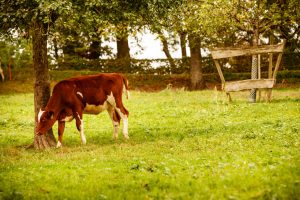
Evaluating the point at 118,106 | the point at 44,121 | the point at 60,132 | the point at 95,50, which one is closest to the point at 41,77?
the point at 44,121

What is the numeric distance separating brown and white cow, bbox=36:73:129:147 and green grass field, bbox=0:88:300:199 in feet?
2.49

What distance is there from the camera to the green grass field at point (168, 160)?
942 centimetres

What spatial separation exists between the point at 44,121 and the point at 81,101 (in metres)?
1.38

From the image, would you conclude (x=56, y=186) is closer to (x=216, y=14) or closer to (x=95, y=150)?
(x=95, y=150)

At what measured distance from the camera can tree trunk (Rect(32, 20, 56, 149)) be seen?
15227mm

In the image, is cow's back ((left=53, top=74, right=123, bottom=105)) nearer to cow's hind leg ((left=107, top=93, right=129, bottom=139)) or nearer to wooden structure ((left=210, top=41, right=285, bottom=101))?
cow's hind leg ((left=107, top=93, right=129, bottom=139))

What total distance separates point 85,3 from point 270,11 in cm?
1573

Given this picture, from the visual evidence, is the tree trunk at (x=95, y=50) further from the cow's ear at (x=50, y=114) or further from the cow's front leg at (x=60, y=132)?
the cow's ear at (x=50, y=114)

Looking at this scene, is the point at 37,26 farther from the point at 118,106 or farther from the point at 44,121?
the point at 118,106

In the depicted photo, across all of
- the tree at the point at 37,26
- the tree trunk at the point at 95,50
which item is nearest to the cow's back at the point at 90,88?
the tree at the point at 37,26

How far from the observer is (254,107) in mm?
22234

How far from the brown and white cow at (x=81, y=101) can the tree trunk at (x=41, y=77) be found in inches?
15.6

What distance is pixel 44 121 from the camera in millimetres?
15195

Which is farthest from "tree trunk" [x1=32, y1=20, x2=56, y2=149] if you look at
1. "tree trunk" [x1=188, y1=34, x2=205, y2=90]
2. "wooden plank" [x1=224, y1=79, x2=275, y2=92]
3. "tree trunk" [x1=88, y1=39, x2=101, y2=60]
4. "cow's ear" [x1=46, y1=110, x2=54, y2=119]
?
"tree trunk" [x1=88, y1=39, x2=101, y2=60]
